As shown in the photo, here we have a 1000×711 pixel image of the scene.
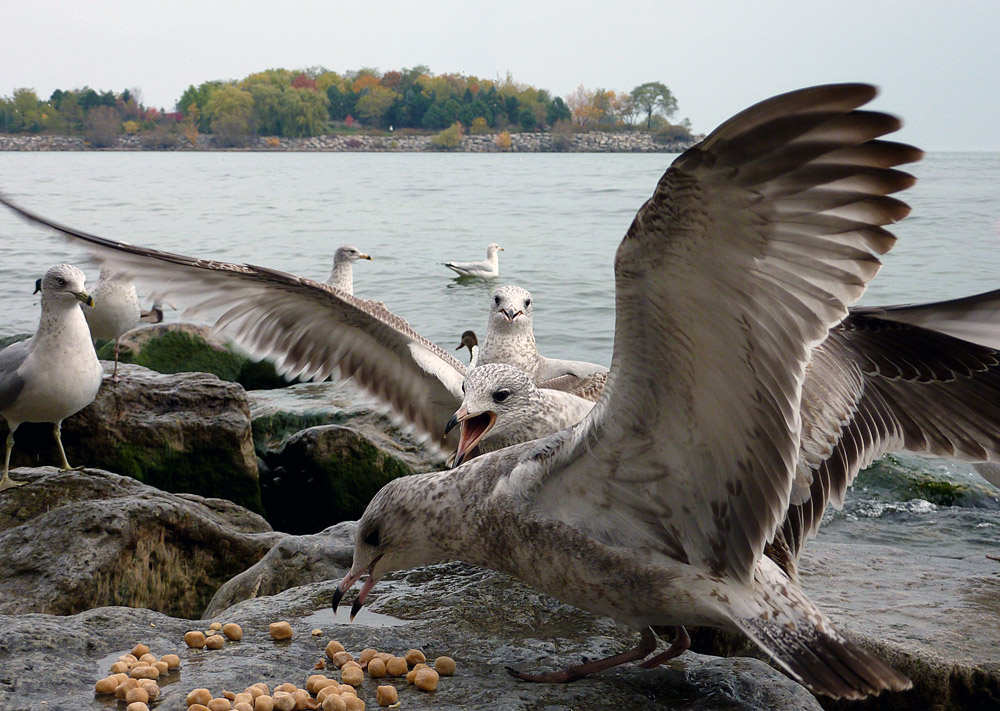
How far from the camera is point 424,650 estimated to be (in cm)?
314

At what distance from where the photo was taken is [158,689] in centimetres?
270

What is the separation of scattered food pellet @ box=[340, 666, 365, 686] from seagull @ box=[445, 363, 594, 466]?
4.09ft

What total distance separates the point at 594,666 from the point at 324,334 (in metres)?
2.78

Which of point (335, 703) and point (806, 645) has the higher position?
point (806, 645)

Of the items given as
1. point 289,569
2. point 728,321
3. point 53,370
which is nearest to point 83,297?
point 53,370

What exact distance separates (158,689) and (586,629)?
146cm

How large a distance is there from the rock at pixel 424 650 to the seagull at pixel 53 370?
8.39ft

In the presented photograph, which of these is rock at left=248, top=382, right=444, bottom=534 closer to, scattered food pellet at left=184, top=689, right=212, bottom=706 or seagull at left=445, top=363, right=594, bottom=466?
seagull at left=445, top=363, right=594, bottom=466

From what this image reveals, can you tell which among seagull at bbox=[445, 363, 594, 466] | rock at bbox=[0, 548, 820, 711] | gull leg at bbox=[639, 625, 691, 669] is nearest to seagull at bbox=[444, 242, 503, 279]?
seagull at bbox=[445, 363, 594, 466]

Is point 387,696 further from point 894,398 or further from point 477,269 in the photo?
point 477,269

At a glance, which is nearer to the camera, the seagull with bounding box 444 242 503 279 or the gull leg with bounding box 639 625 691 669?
the gull leg with bounding box 639 625 691 669

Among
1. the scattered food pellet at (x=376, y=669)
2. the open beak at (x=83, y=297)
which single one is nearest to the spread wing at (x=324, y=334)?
the open beak at (x=83, y=297)

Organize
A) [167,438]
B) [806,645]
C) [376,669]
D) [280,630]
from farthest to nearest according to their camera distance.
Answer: [167,438]
[280,630]
[376,669]
[806,645]

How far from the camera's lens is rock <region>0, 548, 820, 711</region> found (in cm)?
274
